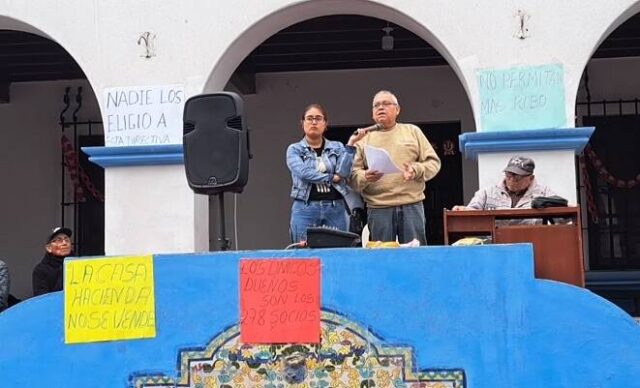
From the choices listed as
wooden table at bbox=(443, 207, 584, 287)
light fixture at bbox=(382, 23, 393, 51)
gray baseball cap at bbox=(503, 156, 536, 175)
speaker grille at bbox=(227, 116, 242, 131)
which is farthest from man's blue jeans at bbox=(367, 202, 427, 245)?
light fixture at bbox=(382, 23, 393, 51)

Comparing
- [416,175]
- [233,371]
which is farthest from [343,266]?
[416,175]

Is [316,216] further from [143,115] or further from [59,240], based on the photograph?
[59,240]

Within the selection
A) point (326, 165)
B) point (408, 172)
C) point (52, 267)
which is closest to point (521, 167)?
point (408, 172)

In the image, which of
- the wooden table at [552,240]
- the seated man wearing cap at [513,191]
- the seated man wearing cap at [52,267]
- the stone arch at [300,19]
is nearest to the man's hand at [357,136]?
the seated man wearing cap at [513,191]

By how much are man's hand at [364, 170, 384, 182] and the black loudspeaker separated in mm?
882

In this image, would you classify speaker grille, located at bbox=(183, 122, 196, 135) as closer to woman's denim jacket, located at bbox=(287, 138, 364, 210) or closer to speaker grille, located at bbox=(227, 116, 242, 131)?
speaker grille, located at bbox=(227, 116, 242, 131)

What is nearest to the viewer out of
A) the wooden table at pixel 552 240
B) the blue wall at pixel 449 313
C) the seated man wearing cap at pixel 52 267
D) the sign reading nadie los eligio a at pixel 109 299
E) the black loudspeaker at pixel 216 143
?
the blue wall at pixel 449 313

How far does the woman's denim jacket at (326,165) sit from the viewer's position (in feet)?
16.3

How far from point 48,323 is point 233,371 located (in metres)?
0.90

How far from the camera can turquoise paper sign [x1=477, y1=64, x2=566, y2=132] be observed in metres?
5.83

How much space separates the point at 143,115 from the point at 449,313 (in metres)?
3.23

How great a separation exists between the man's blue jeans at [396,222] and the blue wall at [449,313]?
4.24ft

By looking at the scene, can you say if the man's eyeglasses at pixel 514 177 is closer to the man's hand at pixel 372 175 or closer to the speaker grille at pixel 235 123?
the man's hand at pixel 372 175

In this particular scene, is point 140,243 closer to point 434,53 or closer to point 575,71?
point 575,71
